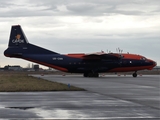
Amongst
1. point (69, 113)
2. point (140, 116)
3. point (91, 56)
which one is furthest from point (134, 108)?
point (91, 56)

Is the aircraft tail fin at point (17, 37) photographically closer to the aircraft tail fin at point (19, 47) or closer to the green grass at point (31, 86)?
the aircraft tail fin at point (19, 47)

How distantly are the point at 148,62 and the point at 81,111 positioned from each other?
46.1 metres

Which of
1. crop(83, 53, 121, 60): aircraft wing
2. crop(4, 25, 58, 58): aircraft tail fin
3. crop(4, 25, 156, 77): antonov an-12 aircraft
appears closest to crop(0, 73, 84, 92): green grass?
crop(4, 25, 156, 77): antonov an-12 aircraft

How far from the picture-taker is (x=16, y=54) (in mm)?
53375

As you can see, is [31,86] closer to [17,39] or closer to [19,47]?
→ [19,47]

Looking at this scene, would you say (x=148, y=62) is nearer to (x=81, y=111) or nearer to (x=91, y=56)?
(x=91, y=56)

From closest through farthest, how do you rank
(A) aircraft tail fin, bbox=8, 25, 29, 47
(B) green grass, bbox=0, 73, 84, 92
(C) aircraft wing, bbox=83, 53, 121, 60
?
(B) green grass, bbox=0, 73, 84, 92 → (C) aircraft wing, bbox=83, 53, 121, 60 → (A) aircraft tail fin, bbox=8, 25, 29, 47

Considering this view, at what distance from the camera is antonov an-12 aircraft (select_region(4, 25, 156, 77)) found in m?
53.2

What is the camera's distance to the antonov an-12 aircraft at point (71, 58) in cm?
5319

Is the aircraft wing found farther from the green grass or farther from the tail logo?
the green grass

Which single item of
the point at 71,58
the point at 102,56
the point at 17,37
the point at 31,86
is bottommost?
the point at 31,86

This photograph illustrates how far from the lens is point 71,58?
53.9m

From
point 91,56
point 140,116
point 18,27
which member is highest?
point 18,27

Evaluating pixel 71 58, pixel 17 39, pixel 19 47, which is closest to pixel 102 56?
pixel 71 58
